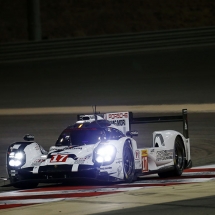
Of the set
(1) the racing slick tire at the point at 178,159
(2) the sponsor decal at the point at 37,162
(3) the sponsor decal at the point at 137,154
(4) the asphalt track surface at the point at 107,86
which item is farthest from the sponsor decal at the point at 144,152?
(4) the asphalt track surface at the point at 107,86

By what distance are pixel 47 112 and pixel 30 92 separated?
343cm

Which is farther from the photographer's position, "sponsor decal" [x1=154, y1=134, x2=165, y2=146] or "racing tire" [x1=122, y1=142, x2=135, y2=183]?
"sponsor decal" [x1=154, y1=134, x2=165, y2=146]

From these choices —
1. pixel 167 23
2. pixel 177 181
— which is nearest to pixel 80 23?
pixel 167 23

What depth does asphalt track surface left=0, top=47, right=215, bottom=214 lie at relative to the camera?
19.1 metres

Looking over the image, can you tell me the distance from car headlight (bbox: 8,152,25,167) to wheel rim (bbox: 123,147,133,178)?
1415 millimetres

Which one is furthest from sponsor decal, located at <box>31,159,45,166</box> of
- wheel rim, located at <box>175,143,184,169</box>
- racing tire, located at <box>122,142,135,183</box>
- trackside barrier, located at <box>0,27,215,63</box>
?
trackside barrier, located at <box>0,27,215,63</box>

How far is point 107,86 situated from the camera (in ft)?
80.4

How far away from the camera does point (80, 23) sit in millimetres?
36156

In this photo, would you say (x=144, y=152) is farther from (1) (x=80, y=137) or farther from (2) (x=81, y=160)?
(2) (x=81, y=160)

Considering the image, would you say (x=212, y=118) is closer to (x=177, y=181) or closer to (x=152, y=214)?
(x=177, y=181)

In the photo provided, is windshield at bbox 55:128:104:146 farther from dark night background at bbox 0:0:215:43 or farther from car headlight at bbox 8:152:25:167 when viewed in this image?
dark night background at bbox 0:0:215:43

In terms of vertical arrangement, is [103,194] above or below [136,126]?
below

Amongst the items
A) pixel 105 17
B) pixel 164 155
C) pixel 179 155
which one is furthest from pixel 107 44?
pixel 164 155

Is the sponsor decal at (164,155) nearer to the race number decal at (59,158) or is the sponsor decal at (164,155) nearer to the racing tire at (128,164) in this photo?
the racing tire at (128,164)
